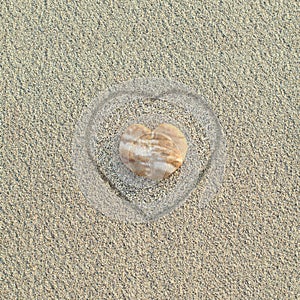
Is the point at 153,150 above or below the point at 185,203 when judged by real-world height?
above

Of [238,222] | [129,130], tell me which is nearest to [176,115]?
[129,130]

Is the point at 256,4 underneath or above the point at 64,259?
above

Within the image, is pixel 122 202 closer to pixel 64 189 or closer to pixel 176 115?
pixel 64 189

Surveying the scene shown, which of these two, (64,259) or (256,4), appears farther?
(256,4)
